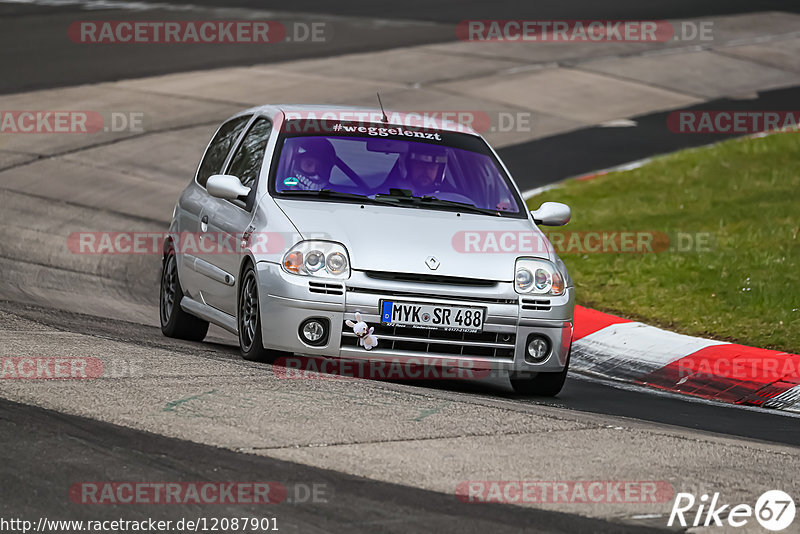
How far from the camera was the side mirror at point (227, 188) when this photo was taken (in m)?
8.77

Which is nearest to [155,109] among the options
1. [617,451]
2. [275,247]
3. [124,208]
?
[124,208]

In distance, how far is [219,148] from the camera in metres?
10.1

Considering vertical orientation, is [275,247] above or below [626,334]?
above

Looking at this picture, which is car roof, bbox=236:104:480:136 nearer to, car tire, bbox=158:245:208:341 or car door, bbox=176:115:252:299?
car door, bbox=176:115:252:299

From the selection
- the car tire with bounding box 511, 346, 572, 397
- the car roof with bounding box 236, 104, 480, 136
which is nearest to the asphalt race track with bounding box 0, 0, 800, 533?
the car tire with bounding box 511, 346, 572, 397

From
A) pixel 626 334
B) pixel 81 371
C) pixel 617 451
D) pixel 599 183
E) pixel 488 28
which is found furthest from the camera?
pixel 488 28

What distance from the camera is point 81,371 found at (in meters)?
7.24

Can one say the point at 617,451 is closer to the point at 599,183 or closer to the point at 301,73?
the point at 599,183

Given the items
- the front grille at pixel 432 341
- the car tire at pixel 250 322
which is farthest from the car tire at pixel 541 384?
the car tire at pixel 250 322

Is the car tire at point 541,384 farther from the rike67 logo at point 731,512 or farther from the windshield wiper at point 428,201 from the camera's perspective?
the rike67 logo at point 731,512

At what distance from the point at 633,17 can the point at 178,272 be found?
75.1 feet

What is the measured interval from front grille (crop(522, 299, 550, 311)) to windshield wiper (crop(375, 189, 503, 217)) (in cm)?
83

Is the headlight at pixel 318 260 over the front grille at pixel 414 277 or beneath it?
over

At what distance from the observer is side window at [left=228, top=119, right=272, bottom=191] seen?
9.13 meters
